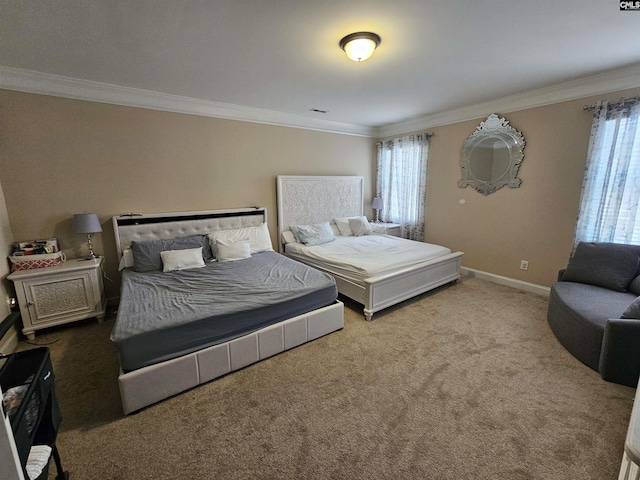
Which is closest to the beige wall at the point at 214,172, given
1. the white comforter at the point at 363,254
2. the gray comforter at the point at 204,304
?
the white comforter at the point at 363,254

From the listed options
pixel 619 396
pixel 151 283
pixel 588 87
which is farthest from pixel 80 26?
pixel 588 87

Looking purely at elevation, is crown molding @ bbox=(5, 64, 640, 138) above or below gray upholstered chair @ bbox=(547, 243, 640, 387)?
above

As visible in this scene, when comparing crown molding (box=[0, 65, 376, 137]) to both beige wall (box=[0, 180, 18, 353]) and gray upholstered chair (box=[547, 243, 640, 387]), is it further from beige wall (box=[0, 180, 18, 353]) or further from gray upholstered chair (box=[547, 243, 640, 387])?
gray upholstered chair (box=[547, 243, 640, 387])

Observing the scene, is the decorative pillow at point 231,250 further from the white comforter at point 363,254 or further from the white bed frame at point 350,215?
the white bed frame at point 350,215

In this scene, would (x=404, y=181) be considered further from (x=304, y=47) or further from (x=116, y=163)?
(x=116, y=163)

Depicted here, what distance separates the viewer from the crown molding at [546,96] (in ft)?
9.13

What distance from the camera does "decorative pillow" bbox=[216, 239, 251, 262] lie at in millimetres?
3420

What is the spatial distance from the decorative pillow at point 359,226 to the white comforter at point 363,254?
29cm

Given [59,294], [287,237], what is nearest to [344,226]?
[287,237]

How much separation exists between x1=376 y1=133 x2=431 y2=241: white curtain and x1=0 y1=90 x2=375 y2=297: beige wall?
1.95 meters

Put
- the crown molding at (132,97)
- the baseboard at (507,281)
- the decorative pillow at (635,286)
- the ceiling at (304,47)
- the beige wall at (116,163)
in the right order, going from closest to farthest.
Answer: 1. the ceiling at (304,47)
2. the decorative pillow at (635,286)
3. the crown molding at (132,97)
4. the beige wall at (116,163)
5. the baseboard at (507,281)

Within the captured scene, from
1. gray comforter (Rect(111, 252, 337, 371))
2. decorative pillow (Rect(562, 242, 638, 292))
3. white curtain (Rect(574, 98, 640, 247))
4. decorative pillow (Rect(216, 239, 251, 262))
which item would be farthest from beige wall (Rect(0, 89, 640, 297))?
gray comforter (Rect(111, 252, 337, 371))

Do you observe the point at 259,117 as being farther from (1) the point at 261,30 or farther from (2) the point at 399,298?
(2) the point at 399,298

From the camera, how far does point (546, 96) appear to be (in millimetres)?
3283
